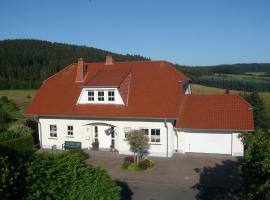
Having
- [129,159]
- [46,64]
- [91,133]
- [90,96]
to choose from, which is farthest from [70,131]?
[46,64]

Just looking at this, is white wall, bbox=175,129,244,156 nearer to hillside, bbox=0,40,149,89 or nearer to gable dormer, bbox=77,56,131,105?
gable dormer, bbox=77,56,131,105

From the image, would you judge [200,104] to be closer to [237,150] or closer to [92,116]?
[237,150]

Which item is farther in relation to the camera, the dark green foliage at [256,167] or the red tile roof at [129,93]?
the red tile roof at [129,93]

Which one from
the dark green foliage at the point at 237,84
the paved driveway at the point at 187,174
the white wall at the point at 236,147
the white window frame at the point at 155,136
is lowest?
the paved driveway at the point at 187,174

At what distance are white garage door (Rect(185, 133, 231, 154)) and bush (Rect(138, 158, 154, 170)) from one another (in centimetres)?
429

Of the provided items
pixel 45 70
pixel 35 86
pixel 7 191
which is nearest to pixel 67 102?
pixel 7 191

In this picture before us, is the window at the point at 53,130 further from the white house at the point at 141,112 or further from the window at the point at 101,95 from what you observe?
the window at the point at 101,95

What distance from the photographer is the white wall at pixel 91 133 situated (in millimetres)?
28094

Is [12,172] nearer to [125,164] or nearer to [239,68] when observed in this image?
[125,164]

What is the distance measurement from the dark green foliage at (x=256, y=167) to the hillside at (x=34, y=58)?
90.6 m

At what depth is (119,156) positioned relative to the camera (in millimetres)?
28906

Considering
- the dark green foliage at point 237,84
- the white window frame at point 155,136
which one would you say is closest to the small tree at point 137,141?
the white window frame at point 155,136

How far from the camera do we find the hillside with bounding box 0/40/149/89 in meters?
104

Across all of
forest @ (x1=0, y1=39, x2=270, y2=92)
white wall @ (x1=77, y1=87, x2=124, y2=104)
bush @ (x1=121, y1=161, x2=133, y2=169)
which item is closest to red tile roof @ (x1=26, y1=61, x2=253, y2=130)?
white wall @ (x1=77, y1=87, x2=124, y2=104)
